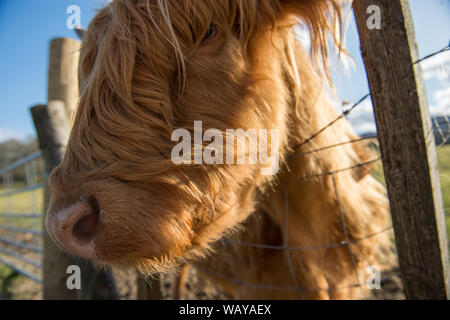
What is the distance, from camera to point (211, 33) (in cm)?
141

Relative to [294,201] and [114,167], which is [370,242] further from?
[114,167]

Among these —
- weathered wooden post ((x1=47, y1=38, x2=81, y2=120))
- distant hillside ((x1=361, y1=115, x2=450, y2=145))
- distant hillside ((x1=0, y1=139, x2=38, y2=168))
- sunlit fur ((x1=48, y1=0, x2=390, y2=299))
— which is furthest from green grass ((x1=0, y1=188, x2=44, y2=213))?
distant hillside ((x1=0, y1=139, x2=38, y2=168))

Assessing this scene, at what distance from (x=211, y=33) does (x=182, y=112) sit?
1.33 feet

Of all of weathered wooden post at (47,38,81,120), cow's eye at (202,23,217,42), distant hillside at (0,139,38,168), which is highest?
distant hillside at (0,139,38,168)

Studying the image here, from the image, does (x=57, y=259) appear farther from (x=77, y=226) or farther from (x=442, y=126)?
(x=442, y=126)

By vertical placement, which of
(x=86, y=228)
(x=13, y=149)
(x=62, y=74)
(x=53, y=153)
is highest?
(x=13, y=149)

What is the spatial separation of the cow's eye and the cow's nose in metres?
0.82

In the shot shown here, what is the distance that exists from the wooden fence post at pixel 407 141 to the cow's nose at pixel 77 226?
3.52 feet

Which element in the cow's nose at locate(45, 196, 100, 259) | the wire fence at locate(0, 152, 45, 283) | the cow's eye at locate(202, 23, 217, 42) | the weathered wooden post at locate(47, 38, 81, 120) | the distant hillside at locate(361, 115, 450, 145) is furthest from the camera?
the wire fence at locate(0, 152, 45, 283)

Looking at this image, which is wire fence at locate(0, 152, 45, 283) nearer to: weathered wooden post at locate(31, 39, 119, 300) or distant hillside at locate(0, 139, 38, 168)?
weathered wooden post at locate(31, 39, 119, 300)

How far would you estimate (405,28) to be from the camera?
1.13m

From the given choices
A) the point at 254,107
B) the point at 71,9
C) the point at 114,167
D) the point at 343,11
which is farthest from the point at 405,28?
the point at 71,9

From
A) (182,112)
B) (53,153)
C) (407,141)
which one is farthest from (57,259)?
(407,141)

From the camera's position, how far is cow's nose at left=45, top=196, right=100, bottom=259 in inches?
40.9
